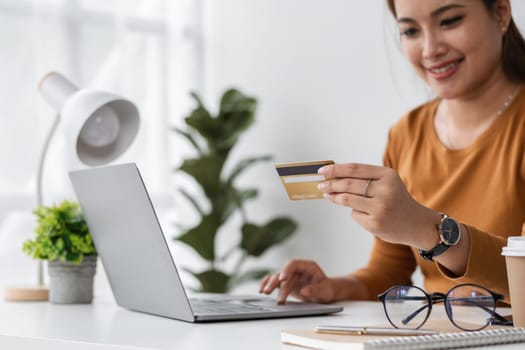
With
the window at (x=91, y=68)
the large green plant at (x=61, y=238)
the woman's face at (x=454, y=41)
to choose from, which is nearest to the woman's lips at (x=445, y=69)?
the woman's face at (x=454, y=41)

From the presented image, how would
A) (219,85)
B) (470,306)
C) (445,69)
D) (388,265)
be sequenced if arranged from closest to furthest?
(470,306)
(445,69)
(388,265)
(219,85)

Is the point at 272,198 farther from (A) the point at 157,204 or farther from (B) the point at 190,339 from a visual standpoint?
(B) the point at 190,339

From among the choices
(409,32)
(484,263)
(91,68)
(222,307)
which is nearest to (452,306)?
(484,263)

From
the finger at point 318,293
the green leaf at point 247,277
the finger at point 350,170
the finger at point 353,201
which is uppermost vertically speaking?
the finger at point 350,170

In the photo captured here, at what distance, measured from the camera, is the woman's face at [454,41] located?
5.74 ft

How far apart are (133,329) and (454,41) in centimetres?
102

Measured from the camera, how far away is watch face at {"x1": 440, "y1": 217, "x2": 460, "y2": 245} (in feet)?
4.06

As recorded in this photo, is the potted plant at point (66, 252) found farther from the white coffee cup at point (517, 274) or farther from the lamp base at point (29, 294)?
the white coffee cup at point (517, 274)

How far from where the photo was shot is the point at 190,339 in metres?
1.04

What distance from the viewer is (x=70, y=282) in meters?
1.63

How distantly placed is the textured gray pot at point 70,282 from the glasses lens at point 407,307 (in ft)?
2.51

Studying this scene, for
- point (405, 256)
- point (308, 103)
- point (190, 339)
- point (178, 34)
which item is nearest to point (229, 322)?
point (190, 339)

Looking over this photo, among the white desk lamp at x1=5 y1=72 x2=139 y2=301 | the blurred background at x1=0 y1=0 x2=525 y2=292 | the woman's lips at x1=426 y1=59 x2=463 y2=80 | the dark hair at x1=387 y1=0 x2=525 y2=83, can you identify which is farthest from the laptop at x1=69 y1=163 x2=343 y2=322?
the blurred background at x1=0 y1=0 x2=525 y2=292

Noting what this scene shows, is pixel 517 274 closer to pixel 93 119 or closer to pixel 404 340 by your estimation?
pixel 404 340
